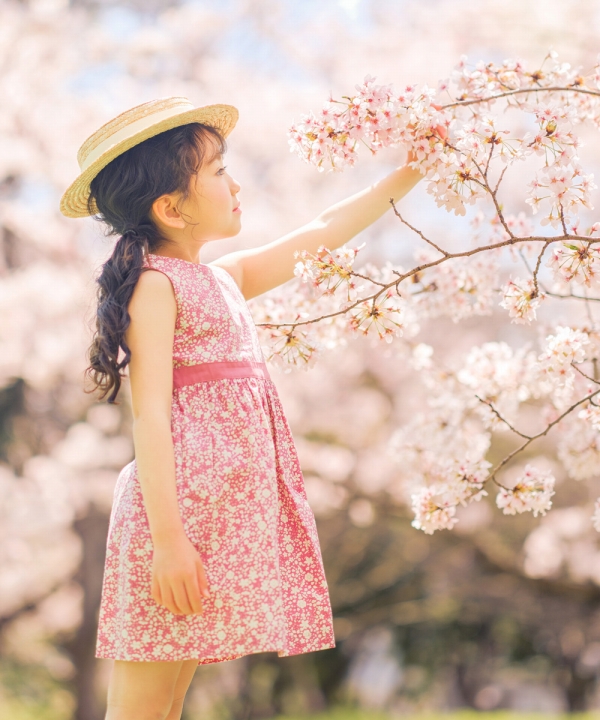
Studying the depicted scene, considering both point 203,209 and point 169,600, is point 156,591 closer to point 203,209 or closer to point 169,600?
point 169,600

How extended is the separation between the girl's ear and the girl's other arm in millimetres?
128

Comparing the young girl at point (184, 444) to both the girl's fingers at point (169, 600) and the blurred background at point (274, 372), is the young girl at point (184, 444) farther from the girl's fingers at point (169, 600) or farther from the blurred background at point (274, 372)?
the blurred background at point (274, 372)

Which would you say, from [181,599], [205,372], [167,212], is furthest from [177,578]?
[167,212]

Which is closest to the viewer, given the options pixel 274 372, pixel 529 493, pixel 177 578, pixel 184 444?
pixel 177 578

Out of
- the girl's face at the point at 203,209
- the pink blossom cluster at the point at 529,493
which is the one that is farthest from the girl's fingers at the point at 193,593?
the pink blossom cluster at the point at 529,493

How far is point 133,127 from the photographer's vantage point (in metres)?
1.29

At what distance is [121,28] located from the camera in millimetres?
4777

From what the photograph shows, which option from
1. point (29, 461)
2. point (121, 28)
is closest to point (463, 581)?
point (29, 461)

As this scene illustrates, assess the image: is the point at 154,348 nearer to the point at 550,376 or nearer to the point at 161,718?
the point at 161,718

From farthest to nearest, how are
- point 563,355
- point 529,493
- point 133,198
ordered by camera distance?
point 529,493
point 563,355
point 133,198

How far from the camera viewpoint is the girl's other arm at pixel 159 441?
43.5 inches

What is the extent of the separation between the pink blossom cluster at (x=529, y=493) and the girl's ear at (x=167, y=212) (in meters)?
0.79

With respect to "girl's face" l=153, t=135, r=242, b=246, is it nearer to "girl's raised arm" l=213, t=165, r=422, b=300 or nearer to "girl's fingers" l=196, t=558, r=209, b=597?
"girl's raised arm" l=213, t=165, r=422, b=300

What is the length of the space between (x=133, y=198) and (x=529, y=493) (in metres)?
0.91
